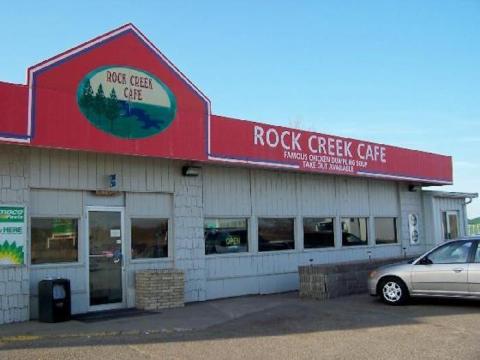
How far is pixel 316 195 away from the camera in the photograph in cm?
1747

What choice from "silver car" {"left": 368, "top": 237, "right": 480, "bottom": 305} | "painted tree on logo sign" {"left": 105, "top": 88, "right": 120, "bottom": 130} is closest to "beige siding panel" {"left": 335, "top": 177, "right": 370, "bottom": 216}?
"silver car" {"left": 368, "top": 237, "right": 480, "bottom": 305}

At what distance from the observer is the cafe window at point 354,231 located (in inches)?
727

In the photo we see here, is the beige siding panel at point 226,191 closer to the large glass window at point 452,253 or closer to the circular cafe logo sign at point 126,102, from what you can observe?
the circular cafe logo sign at point 126,102

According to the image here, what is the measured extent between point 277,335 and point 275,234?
6.59m

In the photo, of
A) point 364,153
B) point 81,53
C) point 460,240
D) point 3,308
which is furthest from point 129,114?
point 364,153

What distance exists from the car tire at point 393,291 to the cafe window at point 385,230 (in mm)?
6910

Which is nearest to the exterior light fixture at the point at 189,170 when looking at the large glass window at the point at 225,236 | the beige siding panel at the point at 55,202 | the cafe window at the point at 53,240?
the large glass window at the point at 225,236

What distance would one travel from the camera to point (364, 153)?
58.9ft

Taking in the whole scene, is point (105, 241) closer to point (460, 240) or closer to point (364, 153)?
point (460, 240)

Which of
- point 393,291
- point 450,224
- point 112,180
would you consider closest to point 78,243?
point 112,180

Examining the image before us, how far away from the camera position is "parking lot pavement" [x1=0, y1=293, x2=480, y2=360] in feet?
27.4

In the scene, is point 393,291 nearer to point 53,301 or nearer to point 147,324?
point 147,324

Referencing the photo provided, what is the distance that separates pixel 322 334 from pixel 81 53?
683 cm

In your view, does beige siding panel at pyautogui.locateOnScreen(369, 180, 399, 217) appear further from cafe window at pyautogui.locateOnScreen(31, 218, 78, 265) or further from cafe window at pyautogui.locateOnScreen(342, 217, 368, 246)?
cafe window at pyautogui.locateOnScreen(31, 218, 78, 265)
